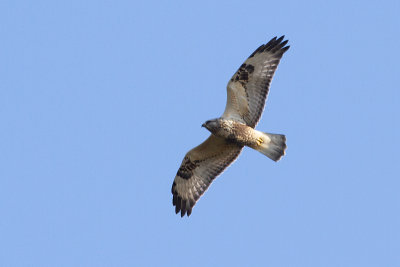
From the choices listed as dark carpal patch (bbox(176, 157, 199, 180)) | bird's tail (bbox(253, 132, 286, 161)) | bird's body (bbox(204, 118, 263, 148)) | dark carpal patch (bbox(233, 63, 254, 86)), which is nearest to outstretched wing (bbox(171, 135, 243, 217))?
dark carpal patch (bbox(176, 157, 199, 180))

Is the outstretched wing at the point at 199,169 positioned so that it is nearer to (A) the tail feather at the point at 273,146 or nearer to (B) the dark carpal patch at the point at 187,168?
(B) the dark carpal patch at the point at 187,168

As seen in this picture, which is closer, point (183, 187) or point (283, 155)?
point (283, 155)

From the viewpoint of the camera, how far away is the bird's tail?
13781mm

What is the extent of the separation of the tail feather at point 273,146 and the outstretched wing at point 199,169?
2.03ft

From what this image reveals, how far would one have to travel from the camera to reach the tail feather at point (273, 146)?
543 inches

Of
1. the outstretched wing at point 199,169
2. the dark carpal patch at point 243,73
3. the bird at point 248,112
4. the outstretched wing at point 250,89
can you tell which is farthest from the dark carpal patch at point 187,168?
the dark carpal patch at point 243,73

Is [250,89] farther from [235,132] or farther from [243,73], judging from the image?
[235,132]

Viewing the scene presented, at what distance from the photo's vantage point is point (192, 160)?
1459cm

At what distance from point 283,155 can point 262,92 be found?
1235mm

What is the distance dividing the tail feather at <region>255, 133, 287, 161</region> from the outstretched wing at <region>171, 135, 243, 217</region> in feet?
2.03

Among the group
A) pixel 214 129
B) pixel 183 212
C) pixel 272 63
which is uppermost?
pixel 272 63

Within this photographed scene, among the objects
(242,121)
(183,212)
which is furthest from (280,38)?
(183,212)

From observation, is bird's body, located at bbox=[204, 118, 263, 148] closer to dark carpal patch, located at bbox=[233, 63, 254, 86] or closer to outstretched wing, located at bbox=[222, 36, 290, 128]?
outstretched wing, located at bbox=[222, 36, 290, 128]

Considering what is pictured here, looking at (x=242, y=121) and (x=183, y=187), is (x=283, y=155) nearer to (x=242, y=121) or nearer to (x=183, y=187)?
(x=242, y=121)
